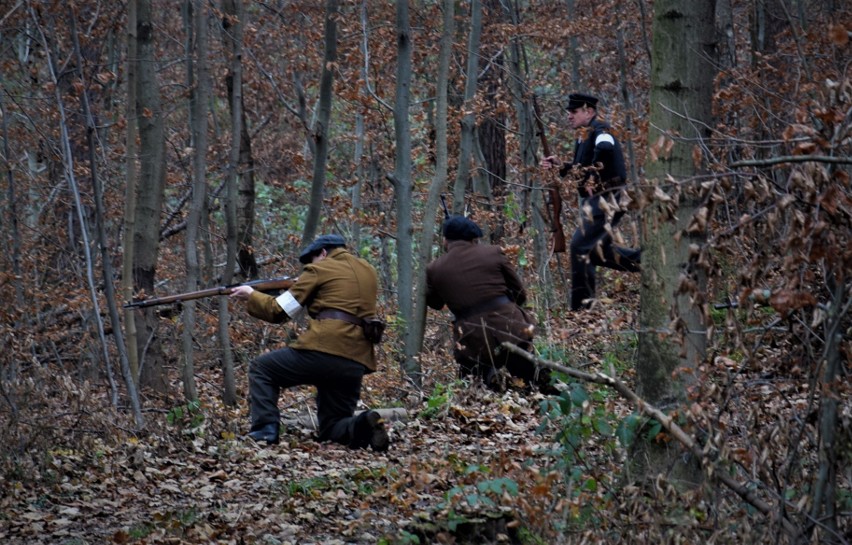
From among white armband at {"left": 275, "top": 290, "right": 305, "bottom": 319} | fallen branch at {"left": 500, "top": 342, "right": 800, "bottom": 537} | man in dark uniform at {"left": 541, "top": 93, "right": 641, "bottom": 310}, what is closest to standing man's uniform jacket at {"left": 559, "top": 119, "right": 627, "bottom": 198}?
man in dark uniform at {"left": 541, "top": 93, "right": 641, "bottom": 310}

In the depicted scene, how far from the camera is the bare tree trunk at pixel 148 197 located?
1116cm

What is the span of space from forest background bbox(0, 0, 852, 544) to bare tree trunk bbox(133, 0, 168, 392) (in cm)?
4

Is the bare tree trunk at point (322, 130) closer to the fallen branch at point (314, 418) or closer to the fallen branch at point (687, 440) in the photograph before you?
the fallen branch at point (314, 418)

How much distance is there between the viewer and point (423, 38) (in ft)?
55.4

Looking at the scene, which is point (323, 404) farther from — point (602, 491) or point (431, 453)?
point (602, 491)

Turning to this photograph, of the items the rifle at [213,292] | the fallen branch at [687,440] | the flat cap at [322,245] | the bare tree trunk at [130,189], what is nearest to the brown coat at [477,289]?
the flat cap at [322,245]

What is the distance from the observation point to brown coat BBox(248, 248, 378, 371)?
29.8 ft

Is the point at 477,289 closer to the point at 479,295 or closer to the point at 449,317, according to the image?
the point at 479,295

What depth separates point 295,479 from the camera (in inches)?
313

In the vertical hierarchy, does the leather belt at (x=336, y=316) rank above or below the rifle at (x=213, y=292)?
below

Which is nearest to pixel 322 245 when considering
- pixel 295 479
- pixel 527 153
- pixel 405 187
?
pixel 405 187

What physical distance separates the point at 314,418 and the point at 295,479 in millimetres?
2370

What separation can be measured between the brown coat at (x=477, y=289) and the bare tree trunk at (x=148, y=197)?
10.6 feet

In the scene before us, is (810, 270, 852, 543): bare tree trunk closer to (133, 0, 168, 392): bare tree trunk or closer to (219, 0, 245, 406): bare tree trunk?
(219, 0, 245, 406): bare tree trunk
